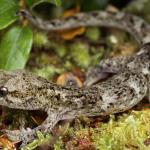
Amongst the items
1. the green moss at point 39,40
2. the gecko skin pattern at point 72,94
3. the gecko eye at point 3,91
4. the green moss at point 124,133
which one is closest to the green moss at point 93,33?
the green moss at point 39,40

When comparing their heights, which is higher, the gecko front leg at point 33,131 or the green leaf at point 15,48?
the green leaf at point 15,48

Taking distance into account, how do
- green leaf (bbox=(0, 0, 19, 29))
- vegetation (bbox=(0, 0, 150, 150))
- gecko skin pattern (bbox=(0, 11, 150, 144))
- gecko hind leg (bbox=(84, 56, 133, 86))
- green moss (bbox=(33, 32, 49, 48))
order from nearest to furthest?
vegetation (bbox=(0, 0, 150, 150)) < gecko skin pattern (bbox=(0, 11, 150, 144)) < green leaf (bbox=(0, 0, 19, 29)) < gecko hind leg (bbox=(84, 56, 133, 86)) < green moss (bbox=(33, 32, 49, 48))

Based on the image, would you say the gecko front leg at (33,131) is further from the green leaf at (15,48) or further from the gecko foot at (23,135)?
the green leaf at (15,48)

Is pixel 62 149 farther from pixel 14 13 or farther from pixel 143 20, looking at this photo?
pixel 143 20

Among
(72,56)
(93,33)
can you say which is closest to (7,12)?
(72,56)

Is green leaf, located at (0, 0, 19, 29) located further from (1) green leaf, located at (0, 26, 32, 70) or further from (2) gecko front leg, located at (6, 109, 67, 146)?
(2) gecko front leg, located at (6, 109, 67, 146)

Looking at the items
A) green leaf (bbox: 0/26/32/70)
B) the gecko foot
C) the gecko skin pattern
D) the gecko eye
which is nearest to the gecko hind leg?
the gecko skin pattern
